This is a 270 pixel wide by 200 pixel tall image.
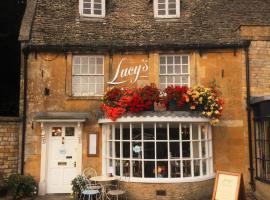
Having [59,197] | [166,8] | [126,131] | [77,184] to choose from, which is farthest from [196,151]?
[166,8]

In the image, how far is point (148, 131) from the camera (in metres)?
11.8

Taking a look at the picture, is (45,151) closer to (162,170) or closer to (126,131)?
(126,131)

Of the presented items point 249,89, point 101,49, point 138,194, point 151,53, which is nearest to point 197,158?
point 138,194

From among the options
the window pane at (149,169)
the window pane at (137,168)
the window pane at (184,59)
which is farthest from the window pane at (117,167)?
the window pane at (184,59)

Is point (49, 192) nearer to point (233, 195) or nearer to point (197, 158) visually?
point (197, 158)

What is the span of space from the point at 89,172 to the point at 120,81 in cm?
377

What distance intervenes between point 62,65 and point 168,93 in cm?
458

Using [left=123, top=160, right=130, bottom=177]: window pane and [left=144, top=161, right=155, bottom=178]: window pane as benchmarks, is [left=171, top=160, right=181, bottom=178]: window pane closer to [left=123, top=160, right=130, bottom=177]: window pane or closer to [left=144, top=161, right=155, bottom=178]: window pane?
[left=144, top=161, right=155, bottom=178]: window pane

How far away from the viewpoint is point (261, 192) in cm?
1203

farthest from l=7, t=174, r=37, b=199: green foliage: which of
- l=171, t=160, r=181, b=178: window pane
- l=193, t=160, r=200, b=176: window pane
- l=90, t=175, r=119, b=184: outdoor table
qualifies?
l=193, t=160, r=200, b=176: window pane

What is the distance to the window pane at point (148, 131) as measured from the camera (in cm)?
1176

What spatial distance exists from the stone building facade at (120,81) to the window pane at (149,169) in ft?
1.04

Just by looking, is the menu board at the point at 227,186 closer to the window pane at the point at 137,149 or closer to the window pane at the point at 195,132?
the window pane at the point at 195,132

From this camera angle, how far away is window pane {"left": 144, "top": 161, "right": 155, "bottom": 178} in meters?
11.6
